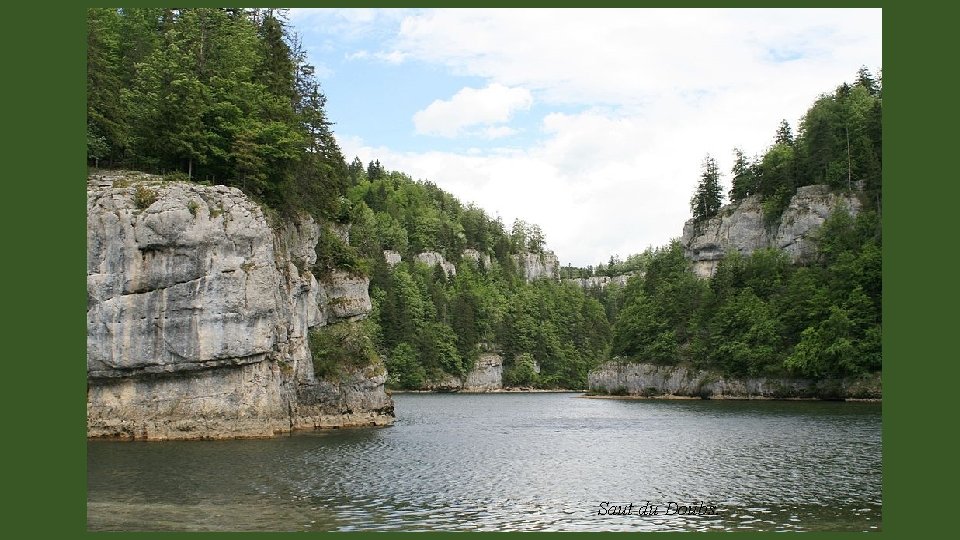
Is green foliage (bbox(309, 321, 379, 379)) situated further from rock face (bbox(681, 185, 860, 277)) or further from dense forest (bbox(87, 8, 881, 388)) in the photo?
rock face (bbox(681, 185, 860, 277))

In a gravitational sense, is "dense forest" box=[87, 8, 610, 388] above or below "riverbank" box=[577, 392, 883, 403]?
above

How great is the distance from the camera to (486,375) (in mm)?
142500

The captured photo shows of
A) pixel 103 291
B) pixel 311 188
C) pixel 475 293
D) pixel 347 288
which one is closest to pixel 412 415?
pixel 347 288

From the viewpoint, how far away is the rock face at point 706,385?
267 feet

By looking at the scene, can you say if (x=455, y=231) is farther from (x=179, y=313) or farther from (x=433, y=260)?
(x=179, y=313)

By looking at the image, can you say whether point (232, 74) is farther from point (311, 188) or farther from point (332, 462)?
point (332, 462)

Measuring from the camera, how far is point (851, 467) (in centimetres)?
3459

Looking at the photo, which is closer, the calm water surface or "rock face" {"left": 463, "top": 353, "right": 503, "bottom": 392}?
the calm water surface

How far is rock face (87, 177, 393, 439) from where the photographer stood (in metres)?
40.9

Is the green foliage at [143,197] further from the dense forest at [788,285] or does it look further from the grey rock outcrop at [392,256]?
the grey rock outcrop at [392,256]

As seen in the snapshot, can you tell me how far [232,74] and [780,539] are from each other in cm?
4468

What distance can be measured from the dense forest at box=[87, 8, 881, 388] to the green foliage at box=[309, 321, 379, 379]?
164mm

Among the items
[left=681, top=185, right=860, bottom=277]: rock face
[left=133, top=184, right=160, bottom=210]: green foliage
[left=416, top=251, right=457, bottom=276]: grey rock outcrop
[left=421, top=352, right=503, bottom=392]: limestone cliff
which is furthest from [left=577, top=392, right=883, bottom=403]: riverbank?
[left=133, top=184, right=160, bottom=210]: green foliage

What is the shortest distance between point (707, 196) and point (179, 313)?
98221 millimetres
